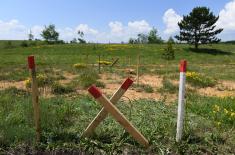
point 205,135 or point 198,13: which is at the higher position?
point 198,13

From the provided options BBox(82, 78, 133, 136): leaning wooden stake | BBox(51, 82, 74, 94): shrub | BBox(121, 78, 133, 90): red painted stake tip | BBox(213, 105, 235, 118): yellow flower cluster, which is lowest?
BBox(51, 82, 74, 94): shrub

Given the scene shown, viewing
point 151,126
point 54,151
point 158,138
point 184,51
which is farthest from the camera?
point 184,51

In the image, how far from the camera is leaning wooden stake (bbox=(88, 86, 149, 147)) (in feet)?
15.9

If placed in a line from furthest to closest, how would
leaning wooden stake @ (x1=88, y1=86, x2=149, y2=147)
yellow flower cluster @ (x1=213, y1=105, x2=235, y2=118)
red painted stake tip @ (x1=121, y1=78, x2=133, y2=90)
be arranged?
yellow flower cluster @ (x1=213, y1=105, x2=235, y2=118) → red painted stake tip @ (x1=121, y1=78, x2=133, y2=90) → leaning wooden stake @ (x1=88, y1=86, x2=149, y2=147)

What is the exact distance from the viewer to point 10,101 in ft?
26.6

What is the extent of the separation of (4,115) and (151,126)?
2.66m

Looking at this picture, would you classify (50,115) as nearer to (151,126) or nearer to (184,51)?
(151,126)

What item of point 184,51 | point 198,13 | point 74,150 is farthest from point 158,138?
point 198,13

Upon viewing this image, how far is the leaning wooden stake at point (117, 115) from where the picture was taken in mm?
4840

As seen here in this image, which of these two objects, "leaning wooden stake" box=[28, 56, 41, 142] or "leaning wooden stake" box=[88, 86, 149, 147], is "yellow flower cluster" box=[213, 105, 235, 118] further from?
"leaning wooden stake" box=[28, 56, 41, 142]

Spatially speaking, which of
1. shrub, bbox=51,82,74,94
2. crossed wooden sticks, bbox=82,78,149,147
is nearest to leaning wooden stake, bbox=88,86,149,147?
crossed wooden sticks, bbox=82,78,149,147

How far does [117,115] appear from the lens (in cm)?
492

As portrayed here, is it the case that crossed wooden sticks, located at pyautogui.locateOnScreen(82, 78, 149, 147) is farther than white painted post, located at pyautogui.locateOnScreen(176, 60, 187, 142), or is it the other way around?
white painted post, located at pyautogui.locateOnScreen(176, 60, 187, 142)

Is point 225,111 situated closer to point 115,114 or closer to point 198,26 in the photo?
point 115,114
